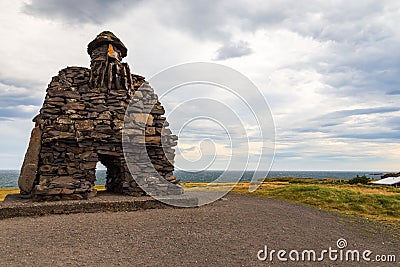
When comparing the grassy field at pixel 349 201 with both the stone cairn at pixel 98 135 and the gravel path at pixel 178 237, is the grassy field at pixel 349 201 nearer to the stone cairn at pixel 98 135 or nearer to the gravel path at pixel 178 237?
the gravel path at pixel 178 237

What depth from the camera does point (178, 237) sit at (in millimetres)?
8570

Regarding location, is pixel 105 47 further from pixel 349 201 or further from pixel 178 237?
pixel 349 201

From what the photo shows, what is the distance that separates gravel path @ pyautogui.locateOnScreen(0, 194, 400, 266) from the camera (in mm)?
6980

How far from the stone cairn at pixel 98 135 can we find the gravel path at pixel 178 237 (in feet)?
7.24

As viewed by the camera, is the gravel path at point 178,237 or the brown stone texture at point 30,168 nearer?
the gravel path at point 178,237

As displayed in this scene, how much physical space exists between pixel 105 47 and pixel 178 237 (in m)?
11.1

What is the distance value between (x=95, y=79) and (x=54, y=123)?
116 inches

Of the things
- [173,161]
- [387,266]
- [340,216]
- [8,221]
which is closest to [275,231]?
[387,266]

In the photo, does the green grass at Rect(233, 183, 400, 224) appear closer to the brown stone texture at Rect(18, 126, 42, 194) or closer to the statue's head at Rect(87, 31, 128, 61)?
the statue's head at Rect(87, 31, 128, 61)

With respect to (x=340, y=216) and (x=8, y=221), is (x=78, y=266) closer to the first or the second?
(x=8, y=221)

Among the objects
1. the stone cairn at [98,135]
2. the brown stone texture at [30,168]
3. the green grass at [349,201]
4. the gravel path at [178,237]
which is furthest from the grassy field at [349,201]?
the brown stone texture at [30,168]

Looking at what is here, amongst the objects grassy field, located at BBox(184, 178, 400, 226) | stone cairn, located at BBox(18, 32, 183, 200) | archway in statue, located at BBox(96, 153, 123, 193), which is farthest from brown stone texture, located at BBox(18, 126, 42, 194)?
grassy field, located at BBox(184, 178, 400, 226)

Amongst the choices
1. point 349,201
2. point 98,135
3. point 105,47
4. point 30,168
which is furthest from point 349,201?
point 30,168

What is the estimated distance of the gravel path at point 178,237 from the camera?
698 centimetres
